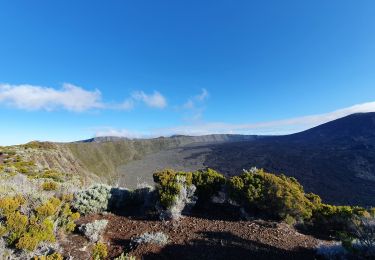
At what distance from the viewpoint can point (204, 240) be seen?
6.20m

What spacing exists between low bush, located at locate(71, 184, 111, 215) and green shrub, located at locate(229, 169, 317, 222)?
12.1ft

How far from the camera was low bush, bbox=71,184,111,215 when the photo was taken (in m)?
7.47

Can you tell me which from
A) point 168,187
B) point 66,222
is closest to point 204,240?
point 168,187

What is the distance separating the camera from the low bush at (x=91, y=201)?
7.47 meters

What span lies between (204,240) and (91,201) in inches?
130

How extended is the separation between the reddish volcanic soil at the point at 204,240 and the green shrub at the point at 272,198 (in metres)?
0.57

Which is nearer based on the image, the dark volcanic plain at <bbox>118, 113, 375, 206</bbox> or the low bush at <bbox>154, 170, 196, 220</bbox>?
the low bush at <bbox>154, 170, 196, 220</bbox>

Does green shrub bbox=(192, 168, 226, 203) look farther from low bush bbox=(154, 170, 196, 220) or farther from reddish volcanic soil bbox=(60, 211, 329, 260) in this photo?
reddish volcanic soil bbox=(60, 211, 329, 260)

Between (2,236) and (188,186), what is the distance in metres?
4.70

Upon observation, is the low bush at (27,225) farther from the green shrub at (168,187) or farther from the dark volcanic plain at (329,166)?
the dark volcanic plain at (329,166)

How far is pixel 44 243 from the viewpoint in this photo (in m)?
4.96

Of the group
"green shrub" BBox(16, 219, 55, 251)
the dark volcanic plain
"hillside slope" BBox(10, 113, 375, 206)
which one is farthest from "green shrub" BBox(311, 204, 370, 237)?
the dark volcanic plain

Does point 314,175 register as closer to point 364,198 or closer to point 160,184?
point 364,198

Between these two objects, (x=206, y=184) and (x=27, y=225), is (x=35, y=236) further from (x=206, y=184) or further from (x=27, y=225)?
(x=206, y=184)
